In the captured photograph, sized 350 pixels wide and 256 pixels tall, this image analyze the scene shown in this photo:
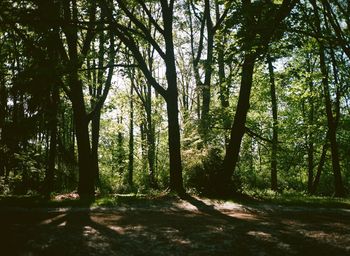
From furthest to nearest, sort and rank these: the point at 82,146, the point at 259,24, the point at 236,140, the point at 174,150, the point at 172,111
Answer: the point at 82,146 → the point at 236,140 → the point at 172,111 → the point at 174,150 → the point at 259,24

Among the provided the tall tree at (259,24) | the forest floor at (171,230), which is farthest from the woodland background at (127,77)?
the forest floor at (171,230)

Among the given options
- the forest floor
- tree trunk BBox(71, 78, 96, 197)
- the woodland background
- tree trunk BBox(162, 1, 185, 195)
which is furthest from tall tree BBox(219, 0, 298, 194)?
tree trunk BBox(71, 78, 96, 197)

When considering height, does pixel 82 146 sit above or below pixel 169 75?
below

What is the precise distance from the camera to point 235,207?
11.9 m

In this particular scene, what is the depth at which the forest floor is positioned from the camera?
638cm

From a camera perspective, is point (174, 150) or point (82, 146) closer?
point (174, 150)

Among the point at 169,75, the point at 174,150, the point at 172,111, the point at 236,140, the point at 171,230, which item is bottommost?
the point at 171,230

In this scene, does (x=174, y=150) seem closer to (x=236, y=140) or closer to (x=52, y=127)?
(x=236, y=140)

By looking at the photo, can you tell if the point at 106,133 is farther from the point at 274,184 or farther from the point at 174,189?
the point at 174,189

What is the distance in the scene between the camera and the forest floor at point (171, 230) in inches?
251

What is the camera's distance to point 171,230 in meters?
7.98

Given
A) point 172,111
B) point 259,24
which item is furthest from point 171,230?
point 172,111

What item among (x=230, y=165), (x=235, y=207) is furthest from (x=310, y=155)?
(x=235, y=207)

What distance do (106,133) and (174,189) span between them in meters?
32.5
